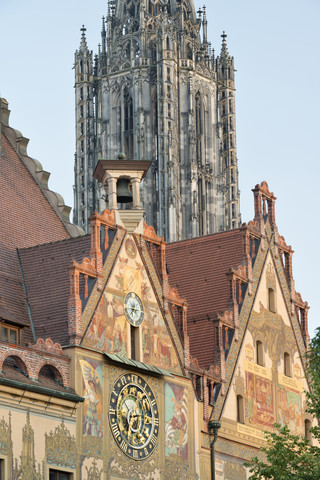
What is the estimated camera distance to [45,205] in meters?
50.5

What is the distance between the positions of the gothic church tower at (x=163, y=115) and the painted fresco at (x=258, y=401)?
330 ft

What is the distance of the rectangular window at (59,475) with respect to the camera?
4059 cm

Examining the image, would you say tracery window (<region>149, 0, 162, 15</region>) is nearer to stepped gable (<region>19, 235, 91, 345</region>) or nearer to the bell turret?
the bell turret

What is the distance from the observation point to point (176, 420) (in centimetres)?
4638

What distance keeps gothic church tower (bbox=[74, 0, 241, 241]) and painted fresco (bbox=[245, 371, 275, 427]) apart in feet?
330

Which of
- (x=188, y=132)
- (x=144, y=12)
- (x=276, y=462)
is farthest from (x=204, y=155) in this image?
(x=276, y=462)

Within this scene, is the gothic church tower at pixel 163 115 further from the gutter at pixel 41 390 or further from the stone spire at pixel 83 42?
the gutter at pixel 41 390

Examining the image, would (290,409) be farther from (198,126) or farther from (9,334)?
(198,126)

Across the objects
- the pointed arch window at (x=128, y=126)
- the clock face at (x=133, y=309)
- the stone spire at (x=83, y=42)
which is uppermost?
the stone spire at (x=83, y=42)

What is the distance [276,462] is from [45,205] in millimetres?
12947

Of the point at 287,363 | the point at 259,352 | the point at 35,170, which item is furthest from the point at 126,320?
the point at 287,363

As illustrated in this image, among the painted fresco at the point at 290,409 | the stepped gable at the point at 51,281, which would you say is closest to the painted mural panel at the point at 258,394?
the painted fresco at the point at 290,409

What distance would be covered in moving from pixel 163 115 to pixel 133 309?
11308 cm

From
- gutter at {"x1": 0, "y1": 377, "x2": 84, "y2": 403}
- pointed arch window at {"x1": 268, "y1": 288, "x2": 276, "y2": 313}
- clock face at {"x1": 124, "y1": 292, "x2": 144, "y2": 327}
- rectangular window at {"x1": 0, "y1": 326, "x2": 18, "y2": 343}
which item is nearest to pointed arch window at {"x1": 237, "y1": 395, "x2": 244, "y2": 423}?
pointed arch window at {"x1": 268, "y1": 288, "x2": 276, "y2": 313}
